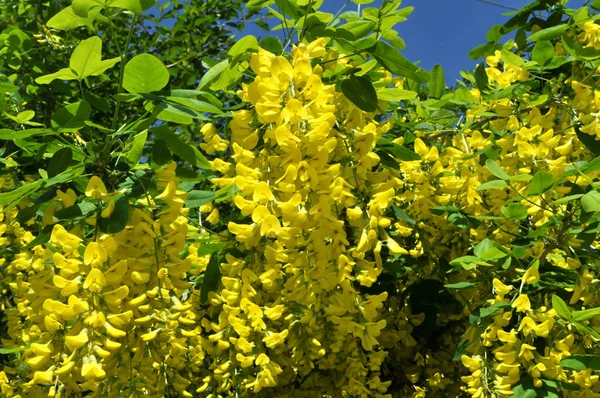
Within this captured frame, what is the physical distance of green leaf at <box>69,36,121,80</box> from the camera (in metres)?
1.35

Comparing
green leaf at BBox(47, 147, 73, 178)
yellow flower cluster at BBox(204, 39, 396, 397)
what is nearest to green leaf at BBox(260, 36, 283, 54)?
yellow flower cluster at BBox(204, 39, 396, 397)

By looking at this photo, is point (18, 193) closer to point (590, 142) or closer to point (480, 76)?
point (480, 76)

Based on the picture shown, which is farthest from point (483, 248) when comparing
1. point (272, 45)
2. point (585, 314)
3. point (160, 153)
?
point (160, 153)

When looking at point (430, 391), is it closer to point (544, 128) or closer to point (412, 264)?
point (412, 264)

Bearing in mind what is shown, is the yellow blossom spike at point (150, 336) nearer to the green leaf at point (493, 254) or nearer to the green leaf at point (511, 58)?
the green leaf at point (493, 254)

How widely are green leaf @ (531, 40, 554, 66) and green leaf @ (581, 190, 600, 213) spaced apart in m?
0.76

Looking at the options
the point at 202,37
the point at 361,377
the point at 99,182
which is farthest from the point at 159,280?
the point at 202,37

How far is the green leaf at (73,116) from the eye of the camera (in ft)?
4.85

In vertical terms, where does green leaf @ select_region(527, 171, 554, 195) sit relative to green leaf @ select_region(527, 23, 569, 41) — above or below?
below

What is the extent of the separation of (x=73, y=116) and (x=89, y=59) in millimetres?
180

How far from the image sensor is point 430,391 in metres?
2.50

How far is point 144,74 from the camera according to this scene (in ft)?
4.61

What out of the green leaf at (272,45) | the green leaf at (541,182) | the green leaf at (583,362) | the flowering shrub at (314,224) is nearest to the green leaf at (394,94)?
the flowering shrub at (314,224)

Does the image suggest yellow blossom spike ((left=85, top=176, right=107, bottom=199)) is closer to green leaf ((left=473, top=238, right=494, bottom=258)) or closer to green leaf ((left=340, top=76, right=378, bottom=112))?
green leaf ((left=340, top=76, right=378, bottom=112))
